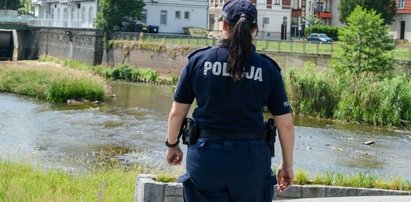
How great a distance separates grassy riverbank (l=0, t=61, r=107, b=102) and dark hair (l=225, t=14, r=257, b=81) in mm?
33630

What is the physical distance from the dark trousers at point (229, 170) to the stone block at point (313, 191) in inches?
170

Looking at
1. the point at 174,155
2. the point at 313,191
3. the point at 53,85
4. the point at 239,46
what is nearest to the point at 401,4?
the point at 53,85

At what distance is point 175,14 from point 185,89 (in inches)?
2782

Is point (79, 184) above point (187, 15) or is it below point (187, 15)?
below

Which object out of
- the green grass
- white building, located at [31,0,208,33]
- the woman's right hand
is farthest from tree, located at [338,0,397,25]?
the woman's right hand

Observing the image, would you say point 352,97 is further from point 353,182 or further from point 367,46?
point 353,182

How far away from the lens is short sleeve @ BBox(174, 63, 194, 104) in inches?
203

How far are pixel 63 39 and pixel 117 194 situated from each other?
61.7 m

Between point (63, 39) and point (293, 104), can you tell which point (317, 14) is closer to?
point (63, 39)

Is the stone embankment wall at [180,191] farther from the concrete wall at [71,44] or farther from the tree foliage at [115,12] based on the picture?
the concrete wall at [71,44]

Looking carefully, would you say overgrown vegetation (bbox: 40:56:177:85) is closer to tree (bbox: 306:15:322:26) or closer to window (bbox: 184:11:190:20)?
window (bbox: 184:11:190:20)

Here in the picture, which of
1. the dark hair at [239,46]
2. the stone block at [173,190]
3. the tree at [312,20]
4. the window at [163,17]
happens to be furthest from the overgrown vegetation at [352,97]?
the window at [163,17]

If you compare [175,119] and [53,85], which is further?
[53,85]

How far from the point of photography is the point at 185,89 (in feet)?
17.0
